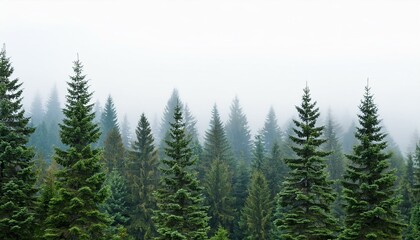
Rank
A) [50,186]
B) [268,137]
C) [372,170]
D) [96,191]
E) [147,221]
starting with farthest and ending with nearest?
[268,137]
[147,221]
[50,186]
[96,191]
[372,170]

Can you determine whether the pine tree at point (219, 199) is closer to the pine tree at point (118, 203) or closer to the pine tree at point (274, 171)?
the pine tree at point (274, 171)

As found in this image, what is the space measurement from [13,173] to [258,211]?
98.0ft

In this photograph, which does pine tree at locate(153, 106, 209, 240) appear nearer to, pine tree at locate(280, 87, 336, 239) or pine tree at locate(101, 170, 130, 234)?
pine tree at locate(280, 87, 336, 239)

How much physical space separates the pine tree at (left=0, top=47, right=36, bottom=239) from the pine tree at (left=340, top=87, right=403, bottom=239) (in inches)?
761

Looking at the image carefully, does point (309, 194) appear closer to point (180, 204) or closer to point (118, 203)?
point (180, 204)

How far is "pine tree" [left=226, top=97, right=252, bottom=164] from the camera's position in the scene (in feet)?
362

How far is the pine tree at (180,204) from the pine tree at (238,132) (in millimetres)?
73377

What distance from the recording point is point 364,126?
87.0 feet

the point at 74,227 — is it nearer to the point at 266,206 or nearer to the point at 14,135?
the point at 14,135

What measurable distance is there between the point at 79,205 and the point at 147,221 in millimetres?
23952

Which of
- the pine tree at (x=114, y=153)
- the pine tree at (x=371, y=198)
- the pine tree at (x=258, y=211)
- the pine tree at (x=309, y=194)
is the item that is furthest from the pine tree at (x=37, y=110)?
the pine tree at (x=371, y=198)

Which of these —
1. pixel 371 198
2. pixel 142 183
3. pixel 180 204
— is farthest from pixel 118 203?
pixel 371 198

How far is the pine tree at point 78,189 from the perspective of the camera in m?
24.7

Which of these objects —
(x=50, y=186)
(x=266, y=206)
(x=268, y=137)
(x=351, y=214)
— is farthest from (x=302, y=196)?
(x=268, y=137)
